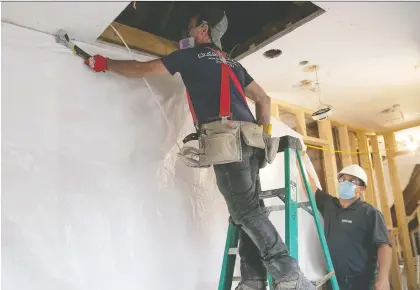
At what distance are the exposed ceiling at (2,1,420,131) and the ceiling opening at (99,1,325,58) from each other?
8 centimetres

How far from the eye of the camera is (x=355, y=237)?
8.82 ft

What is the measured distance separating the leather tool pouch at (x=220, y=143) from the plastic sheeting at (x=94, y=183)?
0.41 m

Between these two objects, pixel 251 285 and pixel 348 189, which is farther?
pixel 348 189

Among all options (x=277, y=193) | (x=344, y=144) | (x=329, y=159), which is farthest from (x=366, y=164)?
(x=277, y=193)

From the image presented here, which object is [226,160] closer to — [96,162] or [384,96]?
[96,162]

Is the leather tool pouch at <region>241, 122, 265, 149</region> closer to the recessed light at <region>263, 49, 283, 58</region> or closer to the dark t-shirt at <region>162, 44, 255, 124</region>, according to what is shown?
the dark t-shirt at <region>162, 44, 255, 124</region>

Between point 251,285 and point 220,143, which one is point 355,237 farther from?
point 220,143

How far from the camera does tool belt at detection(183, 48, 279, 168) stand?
5.08 ft

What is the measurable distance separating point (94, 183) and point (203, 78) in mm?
667

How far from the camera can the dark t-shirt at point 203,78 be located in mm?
1671

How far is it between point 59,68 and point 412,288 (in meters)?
4.04

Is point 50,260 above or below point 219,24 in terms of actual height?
below

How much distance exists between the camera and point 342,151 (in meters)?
3.80

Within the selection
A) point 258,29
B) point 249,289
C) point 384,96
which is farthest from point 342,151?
point 249,289
